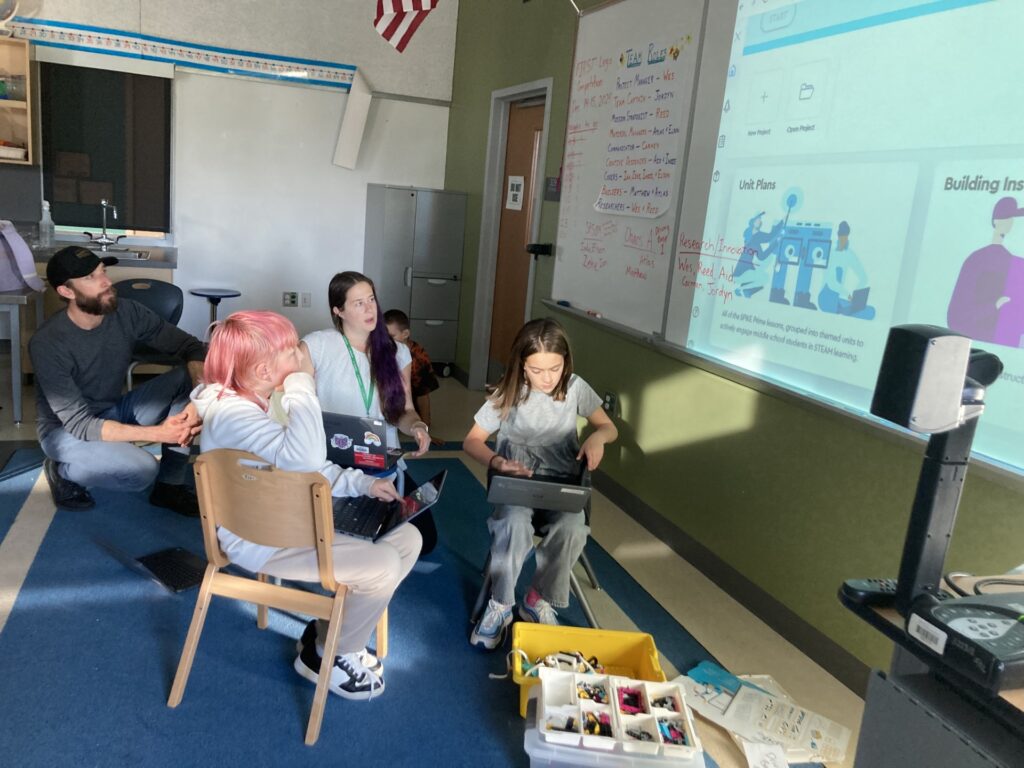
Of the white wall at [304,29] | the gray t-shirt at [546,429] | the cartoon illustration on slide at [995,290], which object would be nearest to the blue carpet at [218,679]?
the gray t-shirt at [546,429]

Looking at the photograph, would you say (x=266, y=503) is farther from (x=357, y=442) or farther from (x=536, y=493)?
(x=536, y=493)

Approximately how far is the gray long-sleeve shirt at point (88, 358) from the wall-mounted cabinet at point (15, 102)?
271 centimetres

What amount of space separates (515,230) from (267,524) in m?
3.68

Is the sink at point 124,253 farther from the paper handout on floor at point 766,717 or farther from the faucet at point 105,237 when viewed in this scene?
the paper handout on floor at point 766,717

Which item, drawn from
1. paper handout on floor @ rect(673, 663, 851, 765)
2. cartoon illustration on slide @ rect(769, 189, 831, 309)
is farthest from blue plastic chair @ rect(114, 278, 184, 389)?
paper handout on floor @ rect(673, 663, 851, 765)

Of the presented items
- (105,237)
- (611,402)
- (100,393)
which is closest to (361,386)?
(100,393)

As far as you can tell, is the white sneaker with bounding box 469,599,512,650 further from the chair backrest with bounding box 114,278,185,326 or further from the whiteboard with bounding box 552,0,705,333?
the chair backrest with bounding box 114,278,185,326

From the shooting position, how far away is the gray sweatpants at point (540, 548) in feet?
7.97

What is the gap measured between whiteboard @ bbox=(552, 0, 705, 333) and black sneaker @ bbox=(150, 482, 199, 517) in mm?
2048

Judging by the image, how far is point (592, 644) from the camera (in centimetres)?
228

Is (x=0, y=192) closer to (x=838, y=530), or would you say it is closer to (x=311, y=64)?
(x=311, y=64)

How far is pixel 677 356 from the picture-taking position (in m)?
3.22

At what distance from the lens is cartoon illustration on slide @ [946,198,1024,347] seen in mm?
1918

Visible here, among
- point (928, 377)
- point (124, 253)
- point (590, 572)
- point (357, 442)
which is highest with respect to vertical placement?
point (928, 377)
